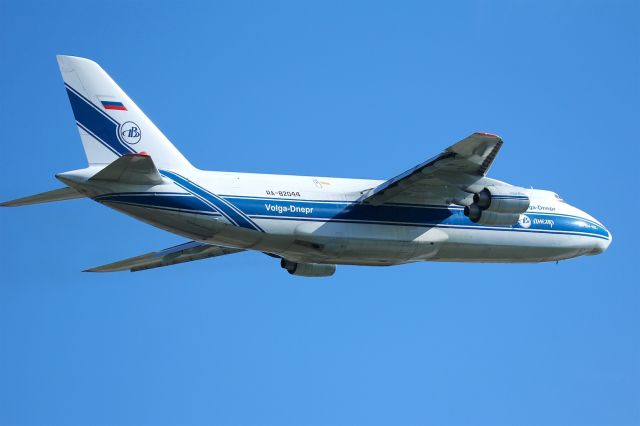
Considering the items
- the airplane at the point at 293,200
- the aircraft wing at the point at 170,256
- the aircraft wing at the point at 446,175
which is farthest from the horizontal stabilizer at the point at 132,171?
the aircraft wing at the point at 446,175

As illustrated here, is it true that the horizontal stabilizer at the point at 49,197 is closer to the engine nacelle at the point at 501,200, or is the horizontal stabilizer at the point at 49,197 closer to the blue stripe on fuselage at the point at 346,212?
the blue stripe on fuselage at the point at 346,212

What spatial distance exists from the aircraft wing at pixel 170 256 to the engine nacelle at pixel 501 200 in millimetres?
5943

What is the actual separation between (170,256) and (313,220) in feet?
15.2

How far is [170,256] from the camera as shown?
28250 millimetres

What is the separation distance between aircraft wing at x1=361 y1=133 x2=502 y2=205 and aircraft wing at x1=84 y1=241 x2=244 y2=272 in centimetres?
427

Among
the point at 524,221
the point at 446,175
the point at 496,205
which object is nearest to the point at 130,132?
the point at 446,175

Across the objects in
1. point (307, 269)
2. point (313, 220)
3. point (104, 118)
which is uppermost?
point (104, 118)

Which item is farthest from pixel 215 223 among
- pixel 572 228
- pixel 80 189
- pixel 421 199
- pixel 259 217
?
pixel 572 228

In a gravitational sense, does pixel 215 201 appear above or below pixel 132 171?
below

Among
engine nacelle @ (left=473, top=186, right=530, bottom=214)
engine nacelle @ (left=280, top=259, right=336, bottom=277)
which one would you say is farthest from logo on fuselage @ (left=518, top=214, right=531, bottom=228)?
engine nacelle @ (left=280, top=259, right=336, bottom=277)

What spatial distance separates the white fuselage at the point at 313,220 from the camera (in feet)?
78.5

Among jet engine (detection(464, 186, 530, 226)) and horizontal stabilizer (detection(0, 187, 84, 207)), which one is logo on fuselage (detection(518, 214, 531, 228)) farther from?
horizontal stabilizer (detection(0, 187, 84, 207))

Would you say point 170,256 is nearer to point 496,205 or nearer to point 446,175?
point 446,175

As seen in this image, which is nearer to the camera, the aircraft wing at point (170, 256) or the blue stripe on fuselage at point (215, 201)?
the blue stripe on fuselage at point (215, 201)
